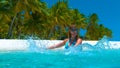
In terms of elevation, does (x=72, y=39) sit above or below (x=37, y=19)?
below

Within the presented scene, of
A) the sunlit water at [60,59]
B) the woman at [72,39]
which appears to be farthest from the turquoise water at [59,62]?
the woman at [72,39]

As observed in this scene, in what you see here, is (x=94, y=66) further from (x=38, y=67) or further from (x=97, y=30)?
(x=97, y=30)

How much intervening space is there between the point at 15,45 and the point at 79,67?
7.72 m

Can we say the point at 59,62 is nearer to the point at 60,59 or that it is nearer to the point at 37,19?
the point at 60,59

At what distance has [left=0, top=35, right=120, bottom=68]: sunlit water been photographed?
5414mm

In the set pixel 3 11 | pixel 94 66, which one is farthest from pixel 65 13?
pixel 94 66

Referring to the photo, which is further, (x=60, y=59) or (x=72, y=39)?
(x=72, y=39)

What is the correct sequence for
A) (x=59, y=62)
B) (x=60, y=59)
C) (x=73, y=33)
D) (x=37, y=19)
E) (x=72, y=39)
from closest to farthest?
(x=59, y=62), (x=60, y=59), (x=73, y=33), (x=72, y=39), (x=37, y=19)

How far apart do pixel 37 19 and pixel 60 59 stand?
24.8 meters

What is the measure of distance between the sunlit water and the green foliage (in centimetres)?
1688

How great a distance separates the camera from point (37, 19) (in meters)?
31.4

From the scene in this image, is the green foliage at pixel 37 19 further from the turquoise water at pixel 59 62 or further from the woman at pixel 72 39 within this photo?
the turquoise water at pixel 59 62

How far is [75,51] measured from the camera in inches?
324

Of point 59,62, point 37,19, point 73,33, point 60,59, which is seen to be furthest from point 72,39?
point 37,19
